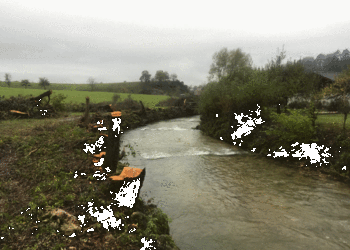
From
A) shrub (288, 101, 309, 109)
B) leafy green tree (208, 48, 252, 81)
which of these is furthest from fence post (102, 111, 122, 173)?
leafy green tree (208, 48, 252, 81)

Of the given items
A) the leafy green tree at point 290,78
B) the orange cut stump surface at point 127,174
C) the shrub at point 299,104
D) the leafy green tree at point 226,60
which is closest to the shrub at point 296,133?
the leafy green tree at point 290,78

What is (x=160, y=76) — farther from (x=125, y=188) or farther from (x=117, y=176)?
(x=125, y=188)

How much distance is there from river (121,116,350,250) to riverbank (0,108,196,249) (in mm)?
1022

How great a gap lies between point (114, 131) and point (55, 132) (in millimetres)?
5035

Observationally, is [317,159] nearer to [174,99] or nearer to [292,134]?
[292,134]

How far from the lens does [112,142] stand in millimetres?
6297

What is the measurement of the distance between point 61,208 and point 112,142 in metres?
2.36

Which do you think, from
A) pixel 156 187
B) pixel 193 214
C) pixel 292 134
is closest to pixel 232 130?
pixel 292 134

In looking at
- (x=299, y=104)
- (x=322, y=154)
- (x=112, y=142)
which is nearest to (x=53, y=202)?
(x=112, y=142)

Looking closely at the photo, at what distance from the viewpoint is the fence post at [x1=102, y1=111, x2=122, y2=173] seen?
6273 millimetres

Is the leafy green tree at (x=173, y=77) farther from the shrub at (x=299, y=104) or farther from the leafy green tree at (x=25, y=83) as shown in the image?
the shrub at (x=299, y=104)

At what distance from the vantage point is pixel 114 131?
631 centimetres

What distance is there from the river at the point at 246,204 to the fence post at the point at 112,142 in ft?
5.84

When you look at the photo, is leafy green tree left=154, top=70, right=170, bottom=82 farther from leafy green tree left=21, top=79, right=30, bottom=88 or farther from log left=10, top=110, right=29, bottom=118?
log left=10, top=110, right=29, bottom=118
